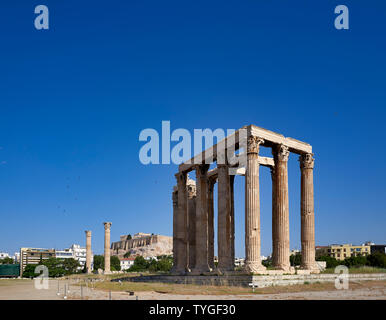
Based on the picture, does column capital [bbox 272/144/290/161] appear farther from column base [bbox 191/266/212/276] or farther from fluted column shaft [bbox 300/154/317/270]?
column base [bbox 191/266/212/276]

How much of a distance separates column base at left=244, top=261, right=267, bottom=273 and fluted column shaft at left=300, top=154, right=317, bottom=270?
244 inches

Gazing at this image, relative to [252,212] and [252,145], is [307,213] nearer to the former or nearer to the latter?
[252,212]

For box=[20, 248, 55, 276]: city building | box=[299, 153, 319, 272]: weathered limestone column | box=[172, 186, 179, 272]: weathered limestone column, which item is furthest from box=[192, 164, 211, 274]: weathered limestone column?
box=[20, 248, 55, 276]: city building

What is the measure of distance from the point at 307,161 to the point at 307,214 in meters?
4.54

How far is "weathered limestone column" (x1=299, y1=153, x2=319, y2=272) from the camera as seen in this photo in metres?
34.2

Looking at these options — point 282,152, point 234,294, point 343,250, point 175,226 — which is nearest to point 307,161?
point 282,152

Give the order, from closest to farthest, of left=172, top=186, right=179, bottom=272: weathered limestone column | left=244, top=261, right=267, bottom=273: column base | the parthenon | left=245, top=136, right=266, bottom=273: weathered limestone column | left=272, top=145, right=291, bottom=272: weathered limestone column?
1. left=244, top=261, right=267, bottom=273: column base
2. left=245, top=136, right=266, bottom=273: weathered limestone column
3. the parthenon
4. left=272, top=145, right=291, bottom=272: weathered limestone column
5. left=172, top=186, right=179, bottom=272: weathered limestone column

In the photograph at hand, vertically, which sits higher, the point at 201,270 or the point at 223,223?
the point at 223,223

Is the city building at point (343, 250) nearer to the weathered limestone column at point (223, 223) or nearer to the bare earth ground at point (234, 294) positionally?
the weathered limestone column at point (223, 223)

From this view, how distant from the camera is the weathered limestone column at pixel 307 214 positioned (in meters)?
34.2

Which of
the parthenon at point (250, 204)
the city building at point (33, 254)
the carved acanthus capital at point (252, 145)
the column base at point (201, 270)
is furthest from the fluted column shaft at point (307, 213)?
the city building at point (33, 254)

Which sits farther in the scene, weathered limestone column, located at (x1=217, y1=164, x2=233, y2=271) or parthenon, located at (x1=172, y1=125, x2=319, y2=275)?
weathered limestone column, located at (x1=217, y1=164, x2=233, y2=271)

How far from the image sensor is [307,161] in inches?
1419
